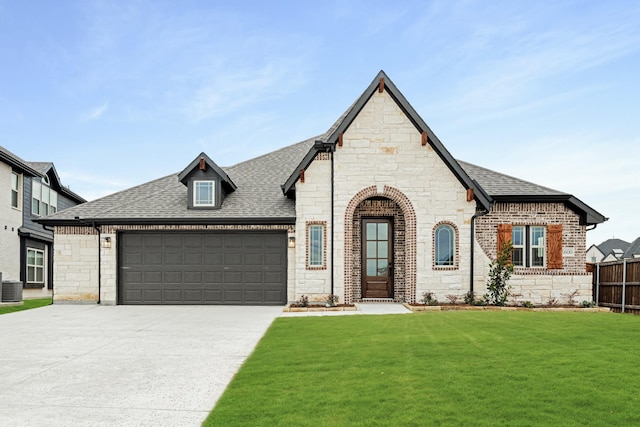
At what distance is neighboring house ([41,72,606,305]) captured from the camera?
16344 mm

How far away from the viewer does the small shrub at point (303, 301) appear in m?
15.8

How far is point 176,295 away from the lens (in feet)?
57.2

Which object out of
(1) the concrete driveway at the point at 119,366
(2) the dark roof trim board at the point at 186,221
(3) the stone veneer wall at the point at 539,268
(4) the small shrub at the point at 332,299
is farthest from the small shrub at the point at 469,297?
(1) the concrete driveway at the point at 119,366

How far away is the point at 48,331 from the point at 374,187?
10336 mm

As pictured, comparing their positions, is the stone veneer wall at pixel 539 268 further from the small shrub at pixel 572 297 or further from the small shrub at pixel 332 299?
the small shrub at pixel 332 299

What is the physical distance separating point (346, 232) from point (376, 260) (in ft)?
6.41

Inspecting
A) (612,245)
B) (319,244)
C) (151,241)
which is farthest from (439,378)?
(612,245)

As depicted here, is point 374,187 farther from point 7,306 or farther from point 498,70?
point 7,306

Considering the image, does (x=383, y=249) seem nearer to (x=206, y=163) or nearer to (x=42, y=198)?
(x=206, y=163)

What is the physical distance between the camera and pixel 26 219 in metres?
26.5

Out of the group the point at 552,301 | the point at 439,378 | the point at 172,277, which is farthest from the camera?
the point at 172,277

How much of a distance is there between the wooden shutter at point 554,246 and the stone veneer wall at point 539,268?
0.74ft

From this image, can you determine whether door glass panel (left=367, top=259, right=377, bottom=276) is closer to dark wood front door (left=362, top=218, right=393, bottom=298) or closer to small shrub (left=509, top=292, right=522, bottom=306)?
dark wood front door (left=362, top=218, right=393, bottom=298)

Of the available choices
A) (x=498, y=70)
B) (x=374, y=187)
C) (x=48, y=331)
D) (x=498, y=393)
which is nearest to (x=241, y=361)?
(x=498, y=393)
